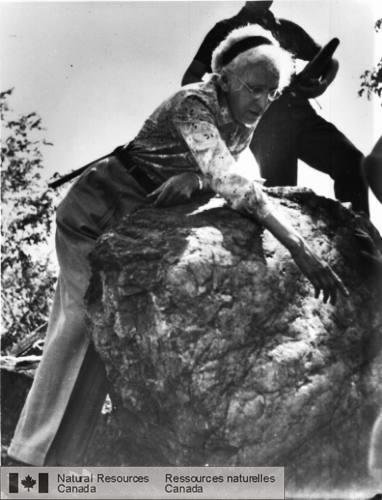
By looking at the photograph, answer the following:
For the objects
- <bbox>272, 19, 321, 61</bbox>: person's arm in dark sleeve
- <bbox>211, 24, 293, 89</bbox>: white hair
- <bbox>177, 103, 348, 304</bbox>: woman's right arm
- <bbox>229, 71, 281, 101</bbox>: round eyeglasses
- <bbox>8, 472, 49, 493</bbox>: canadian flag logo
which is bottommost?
<bbox>8, 472, 49, 493</bbox>: canadian flag logo

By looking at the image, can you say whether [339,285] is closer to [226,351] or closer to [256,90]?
[226,351]

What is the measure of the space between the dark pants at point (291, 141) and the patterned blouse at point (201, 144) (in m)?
0.62

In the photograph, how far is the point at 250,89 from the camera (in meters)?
3.17

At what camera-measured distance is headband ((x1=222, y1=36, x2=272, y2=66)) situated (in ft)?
10.6

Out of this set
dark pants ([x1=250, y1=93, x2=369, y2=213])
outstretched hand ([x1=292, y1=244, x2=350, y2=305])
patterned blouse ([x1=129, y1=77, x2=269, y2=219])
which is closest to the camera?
outstretched hand ([x1=292, y1=244, x2=350, y2=305])

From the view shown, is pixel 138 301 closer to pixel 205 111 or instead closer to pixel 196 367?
pixel 196 367

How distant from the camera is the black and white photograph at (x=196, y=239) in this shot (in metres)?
2.84

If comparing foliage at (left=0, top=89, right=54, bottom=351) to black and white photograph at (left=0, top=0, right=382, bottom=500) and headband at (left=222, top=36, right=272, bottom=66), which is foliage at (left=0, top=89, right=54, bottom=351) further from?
headband at (left=222, top=36, right=272, bottom=66)

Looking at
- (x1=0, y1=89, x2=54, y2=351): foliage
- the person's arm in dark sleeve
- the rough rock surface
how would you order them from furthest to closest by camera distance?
(x1=0, y1=89, x2=54, y2=351): foliage < the person's arm in dark sleeve < the rough rock surface

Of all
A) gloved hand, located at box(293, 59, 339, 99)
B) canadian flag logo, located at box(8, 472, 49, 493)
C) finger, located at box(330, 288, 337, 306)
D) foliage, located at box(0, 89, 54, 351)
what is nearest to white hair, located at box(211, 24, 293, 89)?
gloved hand, located at box(293, 59, 339, 99)

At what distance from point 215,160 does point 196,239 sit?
1.14ft

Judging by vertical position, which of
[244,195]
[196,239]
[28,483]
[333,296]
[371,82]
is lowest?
[28,483]
